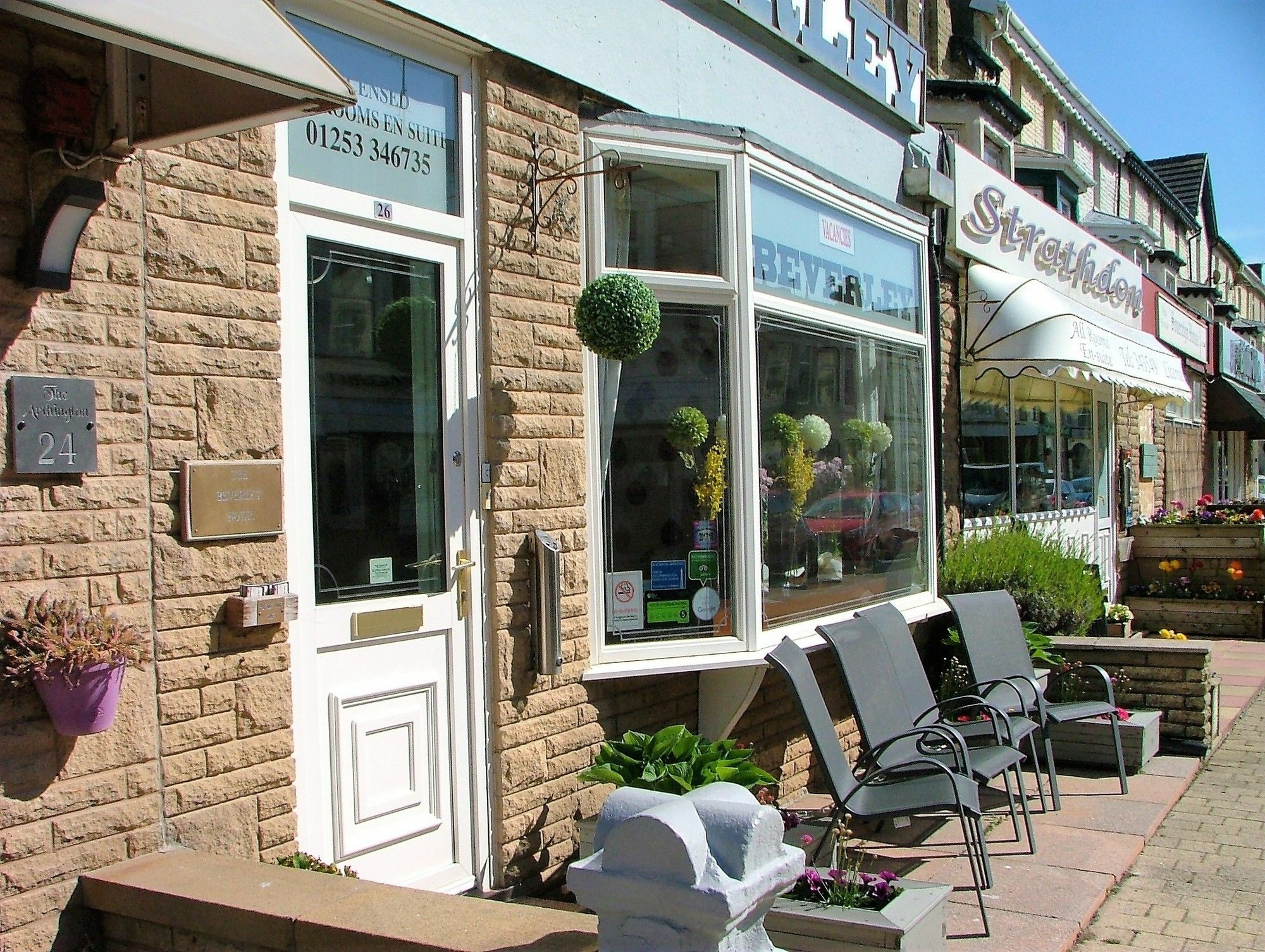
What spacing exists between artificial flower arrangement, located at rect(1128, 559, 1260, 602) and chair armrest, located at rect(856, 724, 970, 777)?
9291 mm

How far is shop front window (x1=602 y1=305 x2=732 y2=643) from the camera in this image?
5.43 metres

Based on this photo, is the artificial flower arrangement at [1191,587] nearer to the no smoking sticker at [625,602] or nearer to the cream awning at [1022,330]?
the cream awning at [1022,330]

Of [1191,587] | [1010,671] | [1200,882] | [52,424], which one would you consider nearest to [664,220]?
[52,424]

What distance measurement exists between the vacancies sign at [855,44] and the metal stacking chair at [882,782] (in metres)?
3.43

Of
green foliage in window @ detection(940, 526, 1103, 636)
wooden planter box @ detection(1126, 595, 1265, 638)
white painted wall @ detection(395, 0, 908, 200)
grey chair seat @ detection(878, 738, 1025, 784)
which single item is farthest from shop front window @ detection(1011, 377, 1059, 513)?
grey chair seat @ detection(878, 738, 1025, 784)

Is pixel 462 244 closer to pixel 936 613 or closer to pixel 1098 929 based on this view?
pixel 1098 929

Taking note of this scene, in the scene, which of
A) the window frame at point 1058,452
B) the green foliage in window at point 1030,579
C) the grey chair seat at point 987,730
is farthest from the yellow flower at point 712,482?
the window frame at point 1058,452

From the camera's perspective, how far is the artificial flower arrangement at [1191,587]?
13.1 metres

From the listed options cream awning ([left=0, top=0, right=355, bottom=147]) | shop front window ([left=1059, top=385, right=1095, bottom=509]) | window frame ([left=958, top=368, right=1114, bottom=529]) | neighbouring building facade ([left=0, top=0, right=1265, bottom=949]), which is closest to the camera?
cream awning ([left=0, top=0, right=355, bottom=147])

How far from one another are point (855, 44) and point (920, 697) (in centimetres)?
398

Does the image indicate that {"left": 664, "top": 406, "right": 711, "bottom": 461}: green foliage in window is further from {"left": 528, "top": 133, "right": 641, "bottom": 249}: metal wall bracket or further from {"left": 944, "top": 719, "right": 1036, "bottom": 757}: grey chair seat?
{"left": 944, "top": 719, "right": 1036, "bottom": 757}: grey chair seat

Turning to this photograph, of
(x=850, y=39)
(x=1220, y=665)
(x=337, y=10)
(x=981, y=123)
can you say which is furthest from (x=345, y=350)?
(x=1220, y=665)

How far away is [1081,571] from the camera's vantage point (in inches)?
343

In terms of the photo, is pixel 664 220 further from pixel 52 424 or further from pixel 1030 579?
pixel 1030 579
